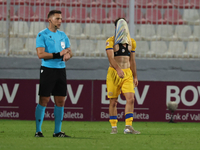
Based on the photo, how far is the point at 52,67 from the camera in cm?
518

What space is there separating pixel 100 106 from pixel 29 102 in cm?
148

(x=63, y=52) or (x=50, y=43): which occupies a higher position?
(x=50, y=43)

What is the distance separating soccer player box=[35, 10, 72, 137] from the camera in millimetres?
5145

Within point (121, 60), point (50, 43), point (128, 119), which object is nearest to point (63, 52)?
point (50, 43)

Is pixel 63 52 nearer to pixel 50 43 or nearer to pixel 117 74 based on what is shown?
pixel 50 43

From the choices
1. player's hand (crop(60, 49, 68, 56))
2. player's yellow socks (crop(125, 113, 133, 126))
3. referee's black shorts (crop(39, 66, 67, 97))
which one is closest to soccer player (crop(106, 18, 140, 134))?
player's yellow socks (crop(125, 113, 133, 126))

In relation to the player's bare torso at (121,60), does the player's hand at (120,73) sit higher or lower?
lower

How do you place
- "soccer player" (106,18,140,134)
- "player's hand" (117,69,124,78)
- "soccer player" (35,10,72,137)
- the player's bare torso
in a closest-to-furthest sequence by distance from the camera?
1. "soccer player" (35,10,72,137)
2. "player's hand" (117,69,124,78)
3. "soccer player" (106,18,140,134)
4. the player's bare torso

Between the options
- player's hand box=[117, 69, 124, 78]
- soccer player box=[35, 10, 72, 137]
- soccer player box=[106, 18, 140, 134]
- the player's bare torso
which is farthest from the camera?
the player's bare torso

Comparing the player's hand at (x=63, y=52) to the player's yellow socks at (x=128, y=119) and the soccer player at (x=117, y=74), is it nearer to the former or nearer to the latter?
the soccer player at (x=117, y=74)

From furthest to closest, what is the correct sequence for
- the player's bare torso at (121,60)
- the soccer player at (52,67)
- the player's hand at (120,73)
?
the player's bare torso at (121,60), the player's hand at (120,73), the soccer player at (52,67)

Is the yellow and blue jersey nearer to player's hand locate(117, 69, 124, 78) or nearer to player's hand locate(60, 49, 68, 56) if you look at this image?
player's hand locate(60, 49, 68, 56)

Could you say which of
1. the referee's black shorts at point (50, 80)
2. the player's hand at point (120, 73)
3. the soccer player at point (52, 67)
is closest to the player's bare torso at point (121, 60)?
the player's hand at point (120, 73)

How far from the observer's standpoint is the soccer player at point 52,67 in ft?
16.9
